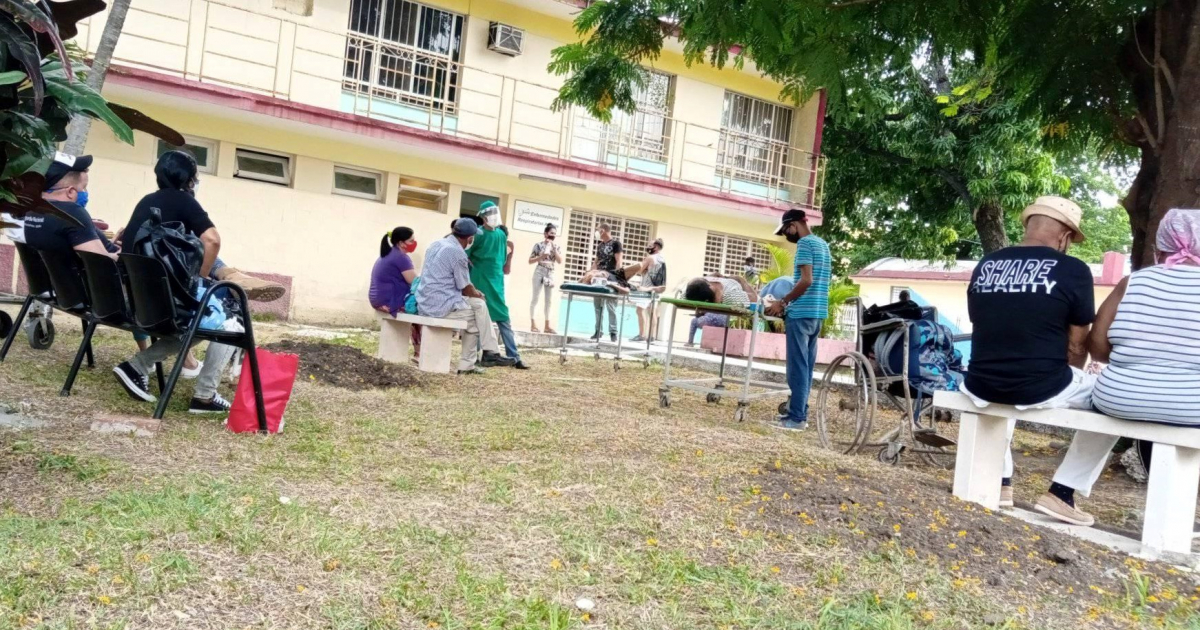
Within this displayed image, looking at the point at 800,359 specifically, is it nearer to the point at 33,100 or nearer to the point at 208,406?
the point at 208,406

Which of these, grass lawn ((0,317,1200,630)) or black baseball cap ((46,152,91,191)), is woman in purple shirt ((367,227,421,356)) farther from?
grass lawn ((0,317,1200,630))

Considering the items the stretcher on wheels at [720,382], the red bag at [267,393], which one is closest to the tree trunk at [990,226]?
the stretcher on wheels at [720,382]

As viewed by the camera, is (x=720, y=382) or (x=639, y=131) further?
(x=639, y=131)

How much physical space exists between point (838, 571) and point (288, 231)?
13.8 meters

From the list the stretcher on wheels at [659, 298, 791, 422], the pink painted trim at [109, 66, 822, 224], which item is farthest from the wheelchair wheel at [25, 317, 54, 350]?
the pink painted trim at [109, 66, 822, 224]

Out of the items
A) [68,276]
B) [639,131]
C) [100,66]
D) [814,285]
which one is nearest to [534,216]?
[639,131]

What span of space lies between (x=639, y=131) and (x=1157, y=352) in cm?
1571

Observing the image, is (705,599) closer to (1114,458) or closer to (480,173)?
(1114,458)

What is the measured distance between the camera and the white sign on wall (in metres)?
18.1

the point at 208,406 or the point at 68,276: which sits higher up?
the point at 68,276

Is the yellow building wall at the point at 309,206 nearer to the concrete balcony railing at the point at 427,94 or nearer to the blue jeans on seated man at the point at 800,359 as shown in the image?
the concrete balcony railing at the point at 427,94

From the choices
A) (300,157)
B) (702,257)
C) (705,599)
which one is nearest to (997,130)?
(702,257)

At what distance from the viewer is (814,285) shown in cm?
779

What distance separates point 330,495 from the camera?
4.14 metres
